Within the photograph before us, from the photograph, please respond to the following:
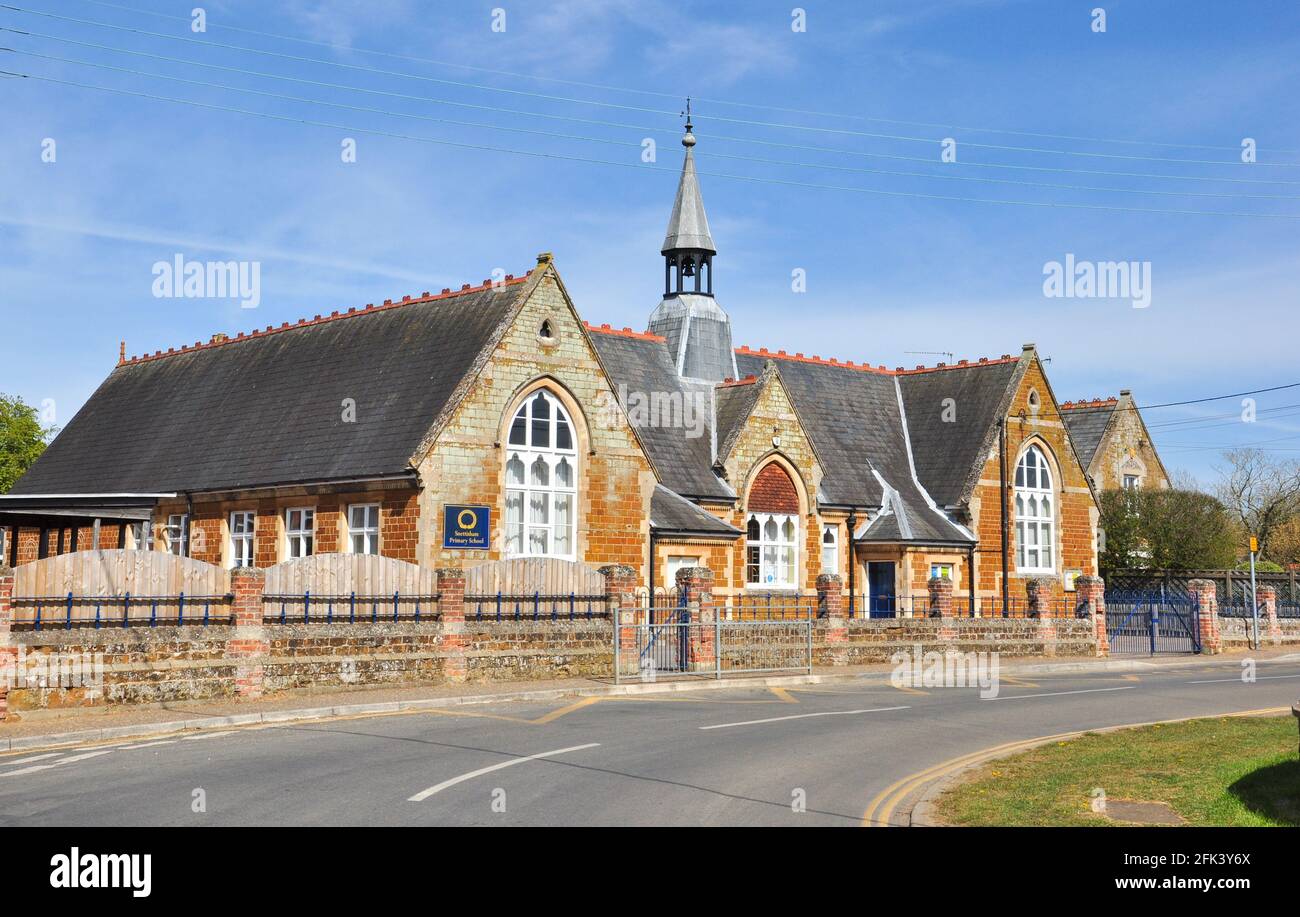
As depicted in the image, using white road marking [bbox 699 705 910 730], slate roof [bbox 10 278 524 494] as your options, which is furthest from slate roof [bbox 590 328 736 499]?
white road marking [bbox 699 705 910 730]

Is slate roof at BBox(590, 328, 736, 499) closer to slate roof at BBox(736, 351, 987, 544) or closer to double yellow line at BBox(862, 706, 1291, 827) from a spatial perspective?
slate roof at BBox(736, 351, 987, 544)

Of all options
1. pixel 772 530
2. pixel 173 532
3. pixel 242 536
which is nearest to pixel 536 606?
pixel 242 536

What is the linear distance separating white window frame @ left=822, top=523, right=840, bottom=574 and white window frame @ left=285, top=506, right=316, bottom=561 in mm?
14951

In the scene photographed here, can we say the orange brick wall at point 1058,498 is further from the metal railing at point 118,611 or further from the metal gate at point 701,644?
the metal railing at point 118,611

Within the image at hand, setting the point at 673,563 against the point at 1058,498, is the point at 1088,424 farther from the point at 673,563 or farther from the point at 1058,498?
the point at 673,563

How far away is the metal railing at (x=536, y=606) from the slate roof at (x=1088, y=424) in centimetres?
3147

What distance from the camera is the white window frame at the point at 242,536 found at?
32.0 meters

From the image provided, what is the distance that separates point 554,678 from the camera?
24938 mm

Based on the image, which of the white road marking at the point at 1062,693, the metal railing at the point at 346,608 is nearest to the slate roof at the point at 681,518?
the metal railing at the point at 346,608

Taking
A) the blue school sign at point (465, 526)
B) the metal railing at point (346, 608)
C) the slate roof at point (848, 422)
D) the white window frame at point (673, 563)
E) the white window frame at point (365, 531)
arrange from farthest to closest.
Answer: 1. the slate roof at point (848, 422)
2. the white window frame at point (673, 563)
3. the white window frame at point (365, 531)
4. the blue school sign at point (465, 526)
5. the metal railing at point (346, 608)

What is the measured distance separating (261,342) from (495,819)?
30215mm

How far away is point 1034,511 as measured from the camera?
137 ft
